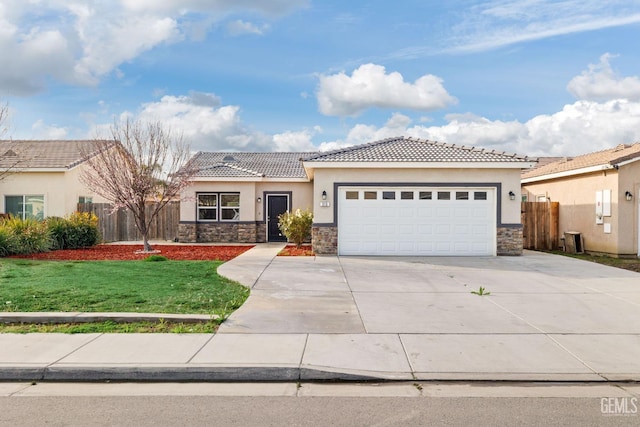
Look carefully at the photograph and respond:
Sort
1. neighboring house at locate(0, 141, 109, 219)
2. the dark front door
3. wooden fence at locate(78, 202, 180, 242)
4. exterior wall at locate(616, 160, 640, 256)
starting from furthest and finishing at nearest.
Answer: wooden fence at locate(78, 202, 180, 242) → the dark front door → neighboring house at locate(0, 141, 109, 219) → exterior wall at locate(616, 160, 640, 256)

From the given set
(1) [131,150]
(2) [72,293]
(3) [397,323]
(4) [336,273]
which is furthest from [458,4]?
(1) [131,150]

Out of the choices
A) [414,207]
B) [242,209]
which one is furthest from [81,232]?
[414,207]

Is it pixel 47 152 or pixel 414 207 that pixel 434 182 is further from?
pixel 47 152

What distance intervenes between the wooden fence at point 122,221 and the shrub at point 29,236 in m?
5.82

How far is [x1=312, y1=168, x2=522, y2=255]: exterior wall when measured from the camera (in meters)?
16.9

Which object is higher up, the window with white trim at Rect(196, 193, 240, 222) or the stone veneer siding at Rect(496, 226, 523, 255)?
the window with white trim at Rect(196, 193, 240, 222)

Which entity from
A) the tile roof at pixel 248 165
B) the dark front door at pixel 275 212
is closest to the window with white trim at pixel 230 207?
the tile roof at pixel 248 165

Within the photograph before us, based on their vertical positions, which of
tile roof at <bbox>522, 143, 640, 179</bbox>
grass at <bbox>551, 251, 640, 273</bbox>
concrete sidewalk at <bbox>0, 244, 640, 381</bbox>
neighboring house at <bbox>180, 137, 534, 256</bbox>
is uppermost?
tile roof at <bbox>522, 143, 640, 179</bbox>

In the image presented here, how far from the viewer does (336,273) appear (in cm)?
1277

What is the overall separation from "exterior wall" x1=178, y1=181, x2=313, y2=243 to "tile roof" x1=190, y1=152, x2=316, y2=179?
424 mm

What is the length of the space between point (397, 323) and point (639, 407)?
3.46 metres

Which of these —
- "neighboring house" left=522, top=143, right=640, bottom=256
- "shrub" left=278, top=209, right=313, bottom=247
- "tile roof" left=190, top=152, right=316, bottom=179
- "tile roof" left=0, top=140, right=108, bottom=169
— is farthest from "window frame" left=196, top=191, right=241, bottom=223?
"neighboring house" left=522, top=143, right=640, bottom=256

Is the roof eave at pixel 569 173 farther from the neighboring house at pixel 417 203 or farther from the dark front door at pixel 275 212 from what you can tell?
the dark front door at pixel 275 212

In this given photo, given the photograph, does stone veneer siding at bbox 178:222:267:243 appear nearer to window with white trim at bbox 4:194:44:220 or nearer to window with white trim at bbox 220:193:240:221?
window with white trim at bbox 220:193:240:221
